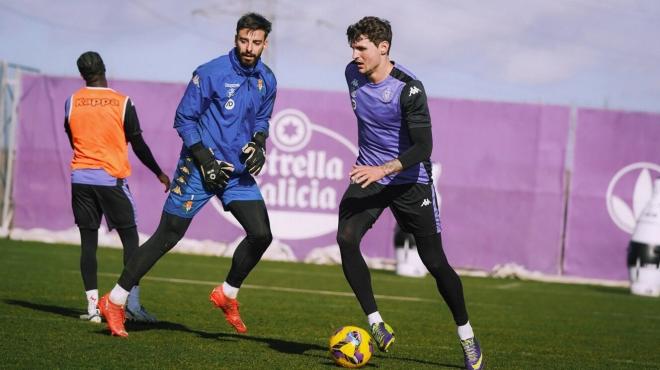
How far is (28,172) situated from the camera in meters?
20.6

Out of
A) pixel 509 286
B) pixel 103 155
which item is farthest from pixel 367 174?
pixel 509 286

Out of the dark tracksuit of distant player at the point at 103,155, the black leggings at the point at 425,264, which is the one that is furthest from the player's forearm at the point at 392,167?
the dark tracksuit of distant player at the point at 103,155

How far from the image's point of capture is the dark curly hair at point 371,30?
7012mm

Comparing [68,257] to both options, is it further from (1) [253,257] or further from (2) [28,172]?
(1) [253,257]

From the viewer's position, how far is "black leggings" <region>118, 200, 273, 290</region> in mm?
7668

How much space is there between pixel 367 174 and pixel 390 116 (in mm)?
608

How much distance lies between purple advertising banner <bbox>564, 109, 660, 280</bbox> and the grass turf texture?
6.11ft

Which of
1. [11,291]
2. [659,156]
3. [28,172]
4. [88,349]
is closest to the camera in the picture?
[88,349]

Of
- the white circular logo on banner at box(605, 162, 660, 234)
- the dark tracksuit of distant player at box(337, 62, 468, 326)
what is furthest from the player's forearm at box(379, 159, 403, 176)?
the white circular logo on banner at box(605, 162, 660, 234)

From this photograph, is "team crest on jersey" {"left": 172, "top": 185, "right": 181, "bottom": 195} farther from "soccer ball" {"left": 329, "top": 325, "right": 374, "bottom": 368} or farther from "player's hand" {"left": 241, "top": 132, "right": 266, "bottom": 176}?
"soccer ball" {"left": 329, "top": 325, "right": 374, "bottom": 368}

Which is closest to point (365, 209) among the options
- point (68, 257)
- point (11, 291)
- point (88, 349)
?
point (88, 349)

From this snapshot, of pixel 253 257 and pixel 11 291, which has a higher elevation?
pixel 253 257

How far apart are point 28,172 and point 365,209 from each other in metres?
14.6

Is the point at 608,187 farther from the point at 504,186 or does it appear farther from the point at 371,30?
the point at 371,30
